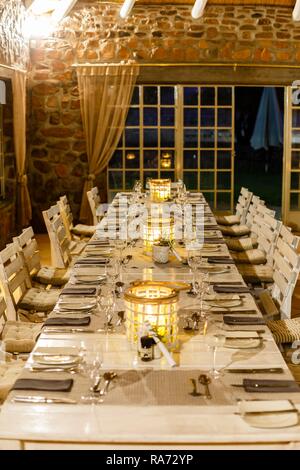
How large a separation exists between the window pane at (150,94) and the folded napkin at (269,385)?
736cm

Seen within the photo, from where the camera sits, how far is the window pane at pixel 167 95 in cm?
930

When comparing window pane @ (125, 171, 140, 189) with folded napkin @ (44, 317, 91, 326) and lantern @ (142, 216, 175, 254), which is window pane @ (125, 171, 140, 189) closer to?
lantern @ (142, 216, 175, 254)

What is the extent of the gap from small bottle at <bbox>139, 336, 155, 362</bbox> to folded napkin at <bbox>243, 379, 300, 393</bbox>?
1.25 ft

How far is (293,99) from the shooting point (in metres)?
9.23

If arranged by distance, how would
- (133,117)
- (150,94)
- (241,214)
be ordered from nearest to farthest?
(241,214)
(150,94)
(133,117)

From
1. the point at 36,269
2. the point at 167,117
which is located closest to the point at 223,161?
the point at 167,117

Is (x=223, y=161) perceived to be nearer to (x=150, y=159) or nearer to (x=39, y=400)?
(x=150, y=159)

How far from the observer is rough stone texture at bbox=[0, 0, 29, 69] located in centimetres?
757

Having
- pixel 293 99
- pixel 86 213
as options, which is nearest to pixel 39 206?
pixel 86 213

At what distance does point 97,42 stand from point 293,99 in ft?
9.22

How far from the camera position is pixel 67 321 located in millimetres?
2975

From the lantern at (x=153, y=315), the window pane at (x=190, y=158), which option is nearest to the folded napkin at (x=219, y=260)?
the lantern at (x=153, y=315)

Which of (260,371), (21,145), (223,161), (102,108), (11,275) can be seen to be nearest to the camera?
(260,371)

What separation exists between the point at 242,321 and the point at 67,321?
0.79 m
